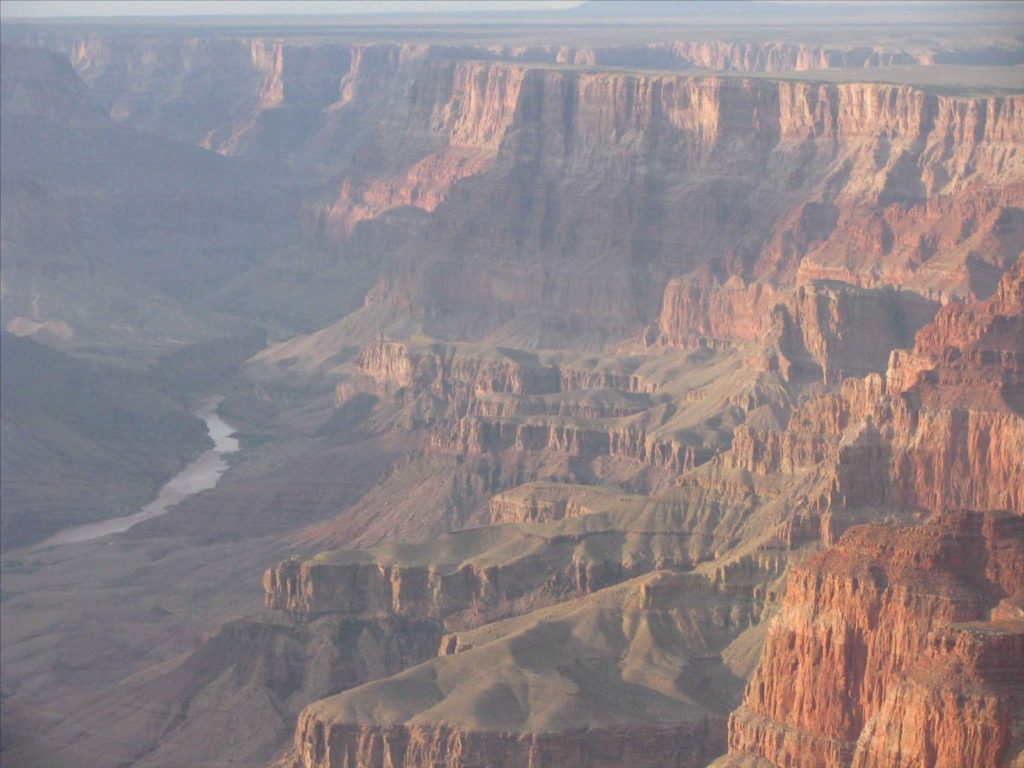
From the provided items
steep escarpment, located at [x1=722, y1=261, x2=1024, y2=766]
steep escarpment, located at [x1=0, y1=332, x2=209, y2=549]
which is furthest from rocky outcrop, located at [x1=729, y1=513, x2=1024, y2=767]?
steep escarpment, located at [x1=0, y1=332, x2=209, y2=549]

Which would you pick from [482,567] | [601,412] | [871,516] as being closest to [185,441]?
[601,412]

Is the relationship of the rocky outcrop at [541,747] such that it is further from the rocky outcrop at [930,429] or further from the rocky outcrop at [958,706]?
the rocky outcrop at [958,706]

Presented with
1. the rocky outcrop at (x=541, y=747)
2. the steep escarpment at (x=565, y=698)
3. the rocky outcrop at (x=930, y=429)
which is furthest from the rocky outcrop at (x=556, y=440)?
the rocky outcrop at (x=541, y=747)

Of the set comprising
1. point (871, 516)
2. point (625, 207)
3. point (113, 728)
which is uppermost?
point (625, 207)

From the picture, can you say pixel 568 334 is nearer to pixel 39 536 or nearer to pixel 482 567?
pixel 39 536

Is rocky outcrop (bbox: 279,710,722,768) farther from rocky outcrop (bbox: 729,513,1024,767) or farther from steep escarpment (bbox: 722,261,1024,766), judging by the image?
rocky outcrop (bbox: 729,513,1024,767)
